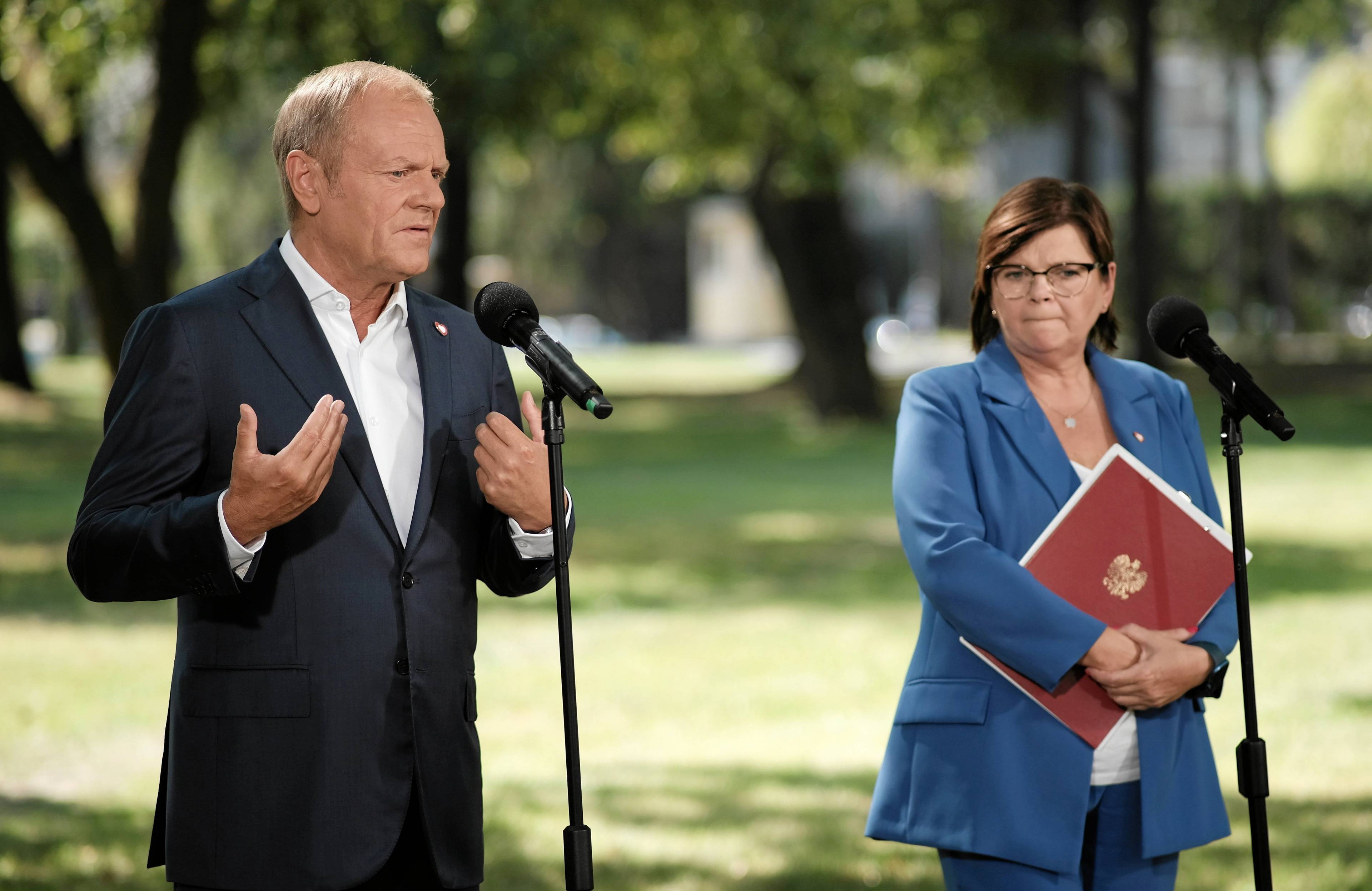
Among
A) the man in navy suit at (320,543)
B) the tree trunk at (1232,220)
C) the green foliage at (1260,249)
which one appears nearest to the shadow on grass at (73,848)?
the man in navy suit at (320,543)

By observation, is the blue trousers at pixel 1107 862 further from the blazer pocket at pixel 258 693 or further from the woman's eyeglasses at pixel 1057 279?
the blazer pocket at pixel 258 693

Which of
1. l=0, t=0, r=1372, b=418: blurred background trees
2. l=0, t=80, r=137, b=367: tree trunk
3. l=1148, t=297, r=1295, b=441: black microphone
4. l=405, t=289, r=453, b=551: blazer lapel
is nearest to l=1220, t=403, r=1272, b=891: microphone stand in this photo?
l=1148, t=297, r=1295, b=441: black microphone

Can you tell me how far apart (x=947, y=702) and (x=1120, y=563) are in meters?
0.51

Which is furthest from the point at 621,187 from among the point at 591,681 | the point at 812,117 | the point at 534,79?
the point at 591,681

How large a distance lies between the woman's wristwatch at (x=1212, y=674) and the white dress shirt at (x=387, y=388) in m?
1.48

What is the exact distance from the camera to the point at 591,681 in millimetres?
10078

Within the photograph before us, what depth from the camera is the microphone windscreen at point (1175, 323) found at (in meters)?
3.66

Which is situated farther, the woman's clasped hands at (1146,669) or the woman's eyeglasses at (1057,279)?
the woman's eyeglasses at (1057,279)

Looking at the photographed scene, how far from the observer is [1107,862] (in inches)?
142

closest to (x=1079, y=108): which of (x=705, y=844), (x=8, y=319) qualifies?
(x=8, y=319)

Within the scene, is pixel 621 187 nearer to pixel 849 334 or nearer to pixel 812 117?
pixel 849 334

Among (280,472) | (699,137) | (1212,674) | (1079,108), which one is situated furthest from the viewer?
(1079,108)

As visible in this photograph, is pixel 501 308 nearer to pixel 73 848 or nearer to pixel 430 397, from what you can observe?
pixel 430 397

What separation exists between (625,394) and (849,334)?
11124 mm
